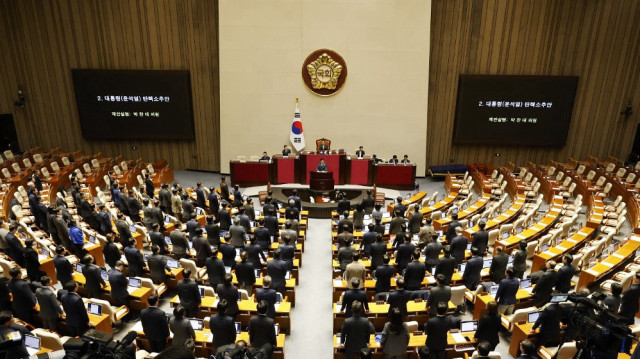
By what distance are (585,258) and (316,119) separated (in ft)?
36.5

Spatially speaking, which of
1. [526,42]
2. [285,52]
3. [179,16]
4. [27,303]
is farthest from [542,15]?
[27,303]

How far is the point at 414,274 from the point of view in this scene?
23.5 feet

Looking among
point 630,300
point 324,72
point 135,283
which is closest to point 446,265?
point 630,300

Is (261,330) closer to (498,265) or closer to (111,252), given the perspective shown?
(111,252)

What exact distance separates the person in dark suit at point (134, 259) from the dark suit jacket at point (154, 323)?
2.36 m

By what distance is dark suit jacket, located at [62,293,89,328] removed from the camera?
5871 millimetres

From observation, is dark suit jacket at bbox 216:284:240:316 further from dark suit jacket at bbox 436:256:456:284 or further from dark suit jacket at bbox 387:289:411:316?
dark suit jacket at bbox 436:256:456:284

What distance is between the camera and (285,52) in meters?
16.6

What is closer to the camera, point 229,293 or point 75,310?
point 75,310

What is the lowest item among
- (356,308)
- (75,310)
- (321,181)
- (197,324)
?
(321,181)

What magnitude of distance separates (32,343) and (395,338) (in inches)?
176

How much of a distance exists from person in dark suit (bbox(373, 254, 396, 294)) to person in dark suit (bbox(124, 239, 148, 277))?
14.0 ft

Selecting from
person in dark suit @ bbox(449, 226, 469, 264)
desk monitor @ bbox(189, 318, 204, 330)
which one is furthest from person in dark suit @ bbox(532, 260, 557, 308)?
desk monitor @ bbox(189, 318, 204, 330)

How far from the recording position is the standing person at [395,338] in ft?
16.6
